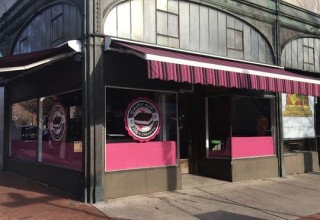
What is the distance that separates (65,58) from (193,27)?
341 cm

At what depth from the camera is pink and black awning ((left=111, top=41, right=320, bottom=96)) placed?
823 cm

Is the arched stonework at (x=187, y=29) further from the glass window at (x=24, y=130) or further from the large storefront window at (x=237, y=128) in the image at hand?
the glass window at (x=24, y=130)

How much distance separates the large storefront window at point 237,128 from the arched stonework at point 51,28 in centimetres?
460

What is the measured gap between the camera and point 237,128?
1208 centimetres

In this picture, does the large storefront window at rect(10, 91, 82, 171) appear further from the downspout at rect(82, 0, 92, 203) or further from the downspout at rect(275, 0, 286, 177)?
the downspout at rect(275, 0, 286, 177)

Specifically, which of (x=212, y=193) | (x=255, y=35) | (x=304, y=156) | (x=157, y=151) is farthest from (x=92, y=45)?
(x=304, y=156)

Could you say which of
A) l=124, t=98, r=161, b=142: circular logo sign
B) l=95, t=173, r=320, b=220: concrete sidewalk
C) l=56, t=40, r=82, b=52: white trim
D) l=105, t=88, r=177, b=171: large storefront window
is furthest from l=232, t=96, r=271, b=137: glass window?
l=56, t=40, r=82, b=52: white trim

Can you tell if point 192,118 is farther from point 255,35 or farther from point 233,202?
point 233,202

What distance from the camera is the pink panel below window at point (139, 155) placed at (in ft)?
30.4

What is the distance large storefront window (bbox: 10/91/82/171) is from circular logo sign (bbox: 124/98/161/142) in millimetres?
1133

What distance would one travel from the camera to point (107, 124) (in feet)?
30.7

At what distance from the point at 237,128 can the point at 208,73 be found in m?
3.53

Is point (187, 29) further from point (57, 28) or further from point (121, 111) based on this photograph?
point (57, 28)

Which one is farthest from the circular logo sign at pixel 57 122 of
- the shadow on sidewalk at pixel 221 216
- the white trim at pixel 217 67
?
the shadow on sidewalk at pixel 221 216
